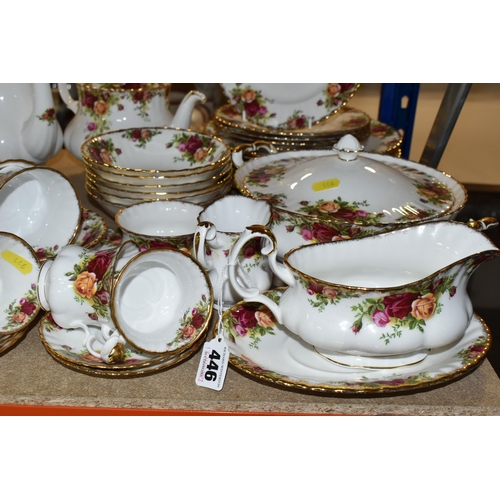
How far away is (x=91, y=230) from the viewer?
1347 mm

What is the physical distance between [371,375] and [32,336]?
1.92 feet

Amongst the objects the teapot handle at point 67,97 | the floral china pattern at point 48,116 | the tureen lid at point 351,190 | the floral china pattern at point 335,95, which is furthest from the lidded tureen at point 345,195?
the teapot handle at point 67,97

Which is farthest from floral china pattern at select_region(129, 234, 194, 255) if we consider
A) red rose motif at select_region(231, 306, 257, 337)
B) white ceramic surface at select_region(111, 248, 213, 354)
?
red rose motif at select_region(231, 306, 257, 337)

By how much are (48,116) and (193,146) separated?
32 cm

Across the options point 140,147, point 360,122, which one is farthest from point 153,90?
point 360,122

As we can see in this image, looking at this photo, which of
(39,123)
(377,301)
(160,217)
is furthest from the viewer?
(39,123)

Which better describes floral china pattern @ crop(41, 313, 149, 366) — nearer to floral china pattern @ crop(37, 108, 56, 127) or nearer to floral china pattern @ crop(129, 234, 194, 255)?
floral china pattern @ crop(129, 234, 194, 255)

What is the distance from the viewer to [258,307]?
1.10m

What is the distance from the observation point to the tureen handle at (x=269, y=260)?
96 centimetres

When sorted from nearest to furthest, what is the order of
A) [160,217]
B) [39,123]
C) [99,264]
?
1. [99,264]
2. [160,217]
3. [39,123]

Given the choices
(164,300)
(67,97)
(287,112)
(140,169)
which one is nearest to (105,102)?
(67,97)

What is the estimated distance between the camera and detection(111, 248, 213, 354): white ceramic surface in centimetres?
104

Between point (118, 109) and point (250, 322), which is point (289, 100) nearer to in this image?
point (118, 109)
